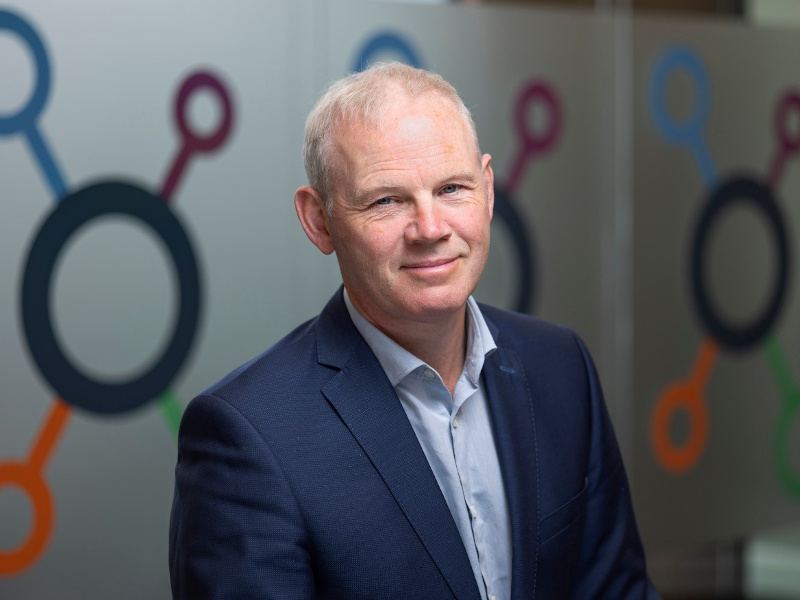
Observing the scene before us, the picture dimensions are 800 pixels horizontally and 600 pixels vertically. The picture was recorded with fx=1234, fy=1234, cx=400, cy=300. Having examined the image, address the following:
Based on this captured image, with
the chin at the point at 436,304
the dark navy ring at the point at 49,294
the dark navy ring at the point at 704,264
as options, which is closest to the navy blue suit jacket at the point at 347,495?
the chin at the point at 436,304

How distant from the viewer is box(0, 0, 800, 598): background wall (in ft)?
8.77

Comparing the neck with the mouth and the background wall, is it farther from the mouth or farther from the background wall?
the background wall

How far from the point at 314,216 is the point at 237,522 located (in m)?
0.49

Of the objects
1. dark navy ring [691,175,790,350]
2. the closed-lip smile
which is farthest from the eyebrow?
dark navy ring [691,175,790,350]

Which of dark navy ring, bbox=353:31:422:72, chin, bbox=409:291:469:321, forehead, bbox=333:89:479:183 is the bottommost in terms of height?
chin, bbox=409:291:469:321

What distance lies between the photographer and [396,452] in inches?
67.4

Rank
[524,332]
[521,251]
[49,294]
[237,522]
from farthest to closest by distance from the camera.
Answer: [521,251] < [49,294] < [524,332] < [237,522]

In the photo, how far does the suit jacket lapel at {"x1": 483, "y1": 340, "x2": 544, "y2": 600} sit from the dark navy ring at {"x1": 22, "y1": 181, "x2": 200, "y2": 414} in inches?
44.2

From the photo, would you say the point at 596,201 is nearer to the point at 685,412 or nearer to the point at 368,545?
the point at 685,412

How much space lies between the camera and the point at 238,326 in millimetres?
2949

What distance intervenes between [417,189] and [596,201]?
2.00m

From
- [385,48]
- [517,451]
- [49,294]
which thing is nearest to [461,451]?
[517,451]

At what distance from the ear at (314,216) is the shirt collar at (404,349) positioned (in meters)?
0.08

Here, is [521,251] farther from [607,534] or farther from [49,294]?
[607,534]
